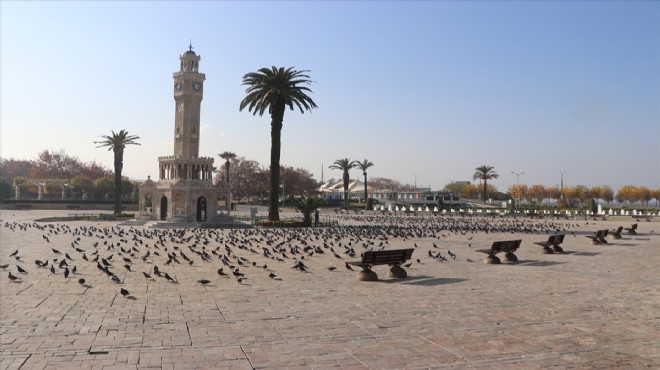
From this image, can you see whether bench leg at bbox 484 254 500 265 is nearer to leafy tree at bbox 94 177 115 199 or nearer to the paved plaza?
the paved plaza

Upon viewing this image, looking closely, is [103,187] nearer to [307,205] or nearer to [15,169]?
[15,169]

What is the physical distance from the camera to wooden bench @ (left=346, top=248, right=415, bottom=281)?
1450cm

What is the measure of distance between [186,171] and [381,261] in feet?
135

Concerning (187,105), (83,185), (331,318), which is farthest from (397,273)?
(83,185)

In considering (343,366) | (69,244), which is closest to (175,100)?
(69,244)

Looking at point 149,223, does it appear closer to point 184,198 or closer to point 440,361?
point 184,198

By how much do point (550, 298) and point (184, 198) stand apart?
43.6 metres

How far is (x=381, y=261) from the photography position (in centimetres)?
1474

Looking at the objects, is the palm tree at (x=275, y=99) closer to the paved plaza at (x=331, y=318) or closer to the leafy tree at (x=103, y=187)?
the paved plaza at (x=331, y=318)

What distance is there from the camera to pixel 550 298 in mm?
12031

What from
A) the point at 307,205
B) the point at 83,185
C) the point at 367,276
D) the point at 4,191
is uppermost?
the point at 83,185

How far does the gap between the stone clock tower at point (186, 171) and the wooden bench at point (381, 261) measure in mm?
36986

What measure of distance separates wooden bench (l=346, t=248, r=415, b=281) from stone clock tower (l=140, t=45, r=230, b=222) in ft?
121

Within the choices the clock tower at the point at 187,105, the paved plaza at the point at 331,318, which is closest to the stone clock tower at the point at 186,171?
the clock tower at the point at 187,105
